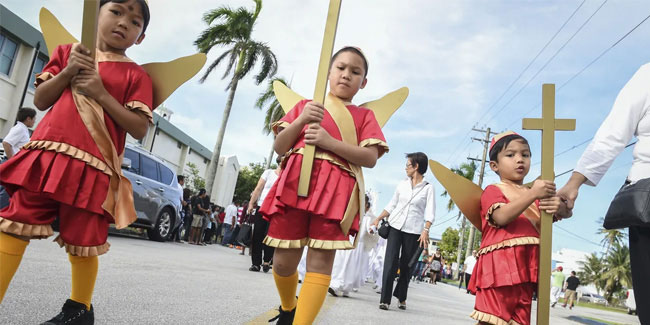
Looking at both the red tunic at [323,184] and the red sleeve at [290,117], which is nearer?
the red tunic at [323,184]

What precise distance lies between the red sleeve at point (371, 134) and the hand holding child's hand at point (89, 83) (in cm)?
136

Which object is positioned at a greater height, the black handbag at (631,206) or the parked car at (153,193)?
the parked car at (153,193)

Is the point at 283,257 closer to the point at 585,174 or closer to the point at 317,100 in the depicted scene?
the point at 317,100

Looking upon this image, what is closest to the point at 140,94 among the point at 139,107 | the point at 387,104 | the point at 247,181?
the point at 139,107

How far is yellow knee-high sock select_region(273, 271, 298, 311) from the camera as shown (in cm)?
284

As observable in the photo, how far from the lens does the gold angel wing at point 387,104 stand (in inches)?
124

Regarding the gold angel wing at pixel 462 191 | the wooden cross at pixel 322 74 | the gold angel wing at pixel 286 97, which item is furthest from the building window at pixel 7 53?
the gold angel wing at pixel 462 191

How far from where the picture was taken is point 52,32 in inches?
101

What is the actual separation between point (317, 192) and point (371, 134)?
50 centimetres

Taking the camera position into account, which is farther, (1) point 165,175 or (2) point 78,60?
(1) point 165,175

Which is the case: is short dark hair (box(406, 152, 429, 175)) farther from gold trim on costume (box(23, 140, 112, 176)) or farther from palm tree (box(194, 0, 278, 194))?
palm tree (box(194, 0, 278, 194))

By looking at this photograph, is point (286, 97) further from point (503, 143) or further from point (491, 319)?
point (491, 319)

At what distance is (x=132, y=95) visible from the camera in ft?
7.91

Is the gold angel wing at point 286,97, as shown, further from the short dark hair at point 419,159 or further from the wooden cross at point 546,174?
the short dark hair at point 419,159
